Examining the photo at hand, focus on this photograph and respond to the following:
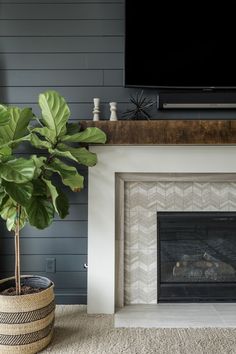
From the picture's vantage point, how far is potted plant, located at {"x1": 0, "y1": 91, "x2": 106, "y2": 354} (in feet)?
4.94

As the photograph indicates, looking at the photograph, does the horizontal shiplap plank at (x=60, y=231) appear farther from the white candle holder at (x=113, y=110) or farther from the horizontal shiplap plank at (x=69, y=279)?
the white candle holder at (x=113, y=110)

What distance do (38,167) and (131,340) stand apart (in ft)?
3.52

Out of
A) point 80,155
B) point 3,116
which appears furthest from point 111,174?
point 3,116

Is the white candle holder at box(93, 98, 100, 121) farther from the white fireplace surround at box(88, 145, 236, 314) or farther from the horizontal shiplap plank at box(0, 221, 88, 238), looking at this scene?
the horizontal shiplap plank at box(0, 221, 88, 238)

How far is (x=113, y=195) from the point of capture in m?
2.12

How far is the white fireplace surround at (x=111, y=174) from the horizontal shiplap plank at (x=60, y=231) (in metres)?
0.21

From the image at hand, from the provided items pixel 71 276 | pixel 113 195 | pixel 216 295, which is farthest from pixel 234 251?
pixel 71 276

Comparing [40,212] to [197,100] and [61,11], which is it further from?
[61,11]

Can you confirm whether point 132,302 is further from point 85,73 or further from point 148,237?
point 85,73

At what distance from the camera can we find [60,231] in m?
2.29

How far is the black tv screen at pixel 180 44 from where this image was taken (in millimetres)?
2158

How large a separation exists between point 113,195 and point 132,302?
0.76 meters

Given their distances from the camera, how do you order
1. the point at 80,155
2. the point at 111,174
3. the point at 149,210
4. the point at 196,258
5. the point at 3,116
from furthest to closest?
the point at 196,258 < the point at 149,210 < the point at 111,174 < the point at 80,155 < the point at 3,116


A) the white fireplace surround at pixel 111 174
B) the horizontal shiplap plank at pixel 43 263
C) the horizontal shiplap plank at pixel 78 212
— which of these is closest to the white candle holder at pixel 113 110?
the white fireplace surround at pixel 111 174
